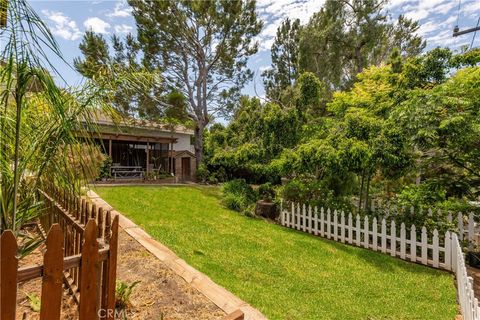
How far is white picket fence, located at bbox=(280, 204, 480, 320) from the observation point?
182 inches

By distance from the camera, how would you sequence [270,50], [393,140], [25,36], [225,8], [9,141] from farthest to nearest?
1. [270,50]
2. [225,8]
3. [393,140]
4. [9,141]
5. [25,36]

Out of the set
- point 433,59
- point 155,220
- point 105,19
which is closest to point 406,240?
point 433,59

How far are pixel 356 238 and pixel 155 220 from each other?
4739 mm

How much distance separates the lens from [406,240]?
514 centimetres

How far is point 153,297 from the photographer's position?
255 cm

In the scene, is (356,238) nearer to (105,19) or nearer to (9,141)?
(9,141)

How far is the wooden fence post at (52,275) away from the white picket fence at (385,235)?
4816mm

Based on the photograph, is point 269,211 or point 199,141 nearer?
point 269,211

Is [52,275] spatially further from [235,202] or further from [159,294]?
[235,202]

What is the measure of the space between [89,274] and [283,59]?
21.6m

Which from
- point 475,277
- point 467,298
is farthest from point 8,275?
point 475,277

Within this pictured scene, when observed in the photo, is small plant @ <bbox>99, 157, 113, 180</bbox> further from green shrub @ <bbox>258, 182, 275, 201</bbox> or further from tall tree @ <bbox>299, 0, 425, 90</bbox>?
tall tree @ <bbox>299, 0, 425, 90</bbox>

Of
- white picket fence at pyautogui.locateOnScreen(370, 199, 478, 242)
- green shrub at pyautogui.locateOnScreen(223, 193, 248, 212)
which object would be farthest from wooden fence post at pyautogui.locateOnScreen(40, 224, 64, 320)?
green shrub at pyautogui.locateOnScreen(223, 193, 248, 212)

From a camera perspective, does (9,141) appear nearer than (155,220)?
Yes
